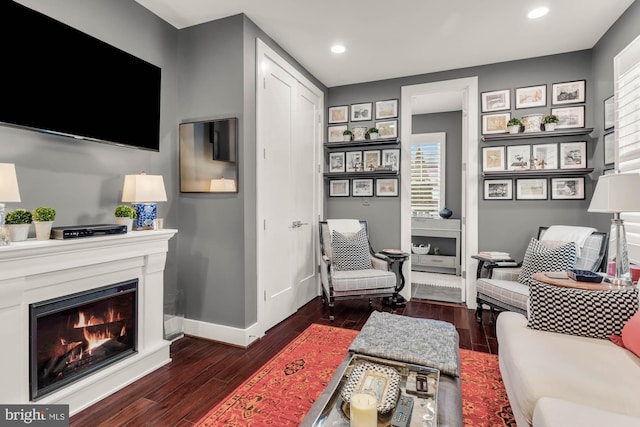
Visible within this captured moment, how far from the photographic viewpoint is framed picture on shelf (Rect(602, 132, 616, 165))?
2.90 m

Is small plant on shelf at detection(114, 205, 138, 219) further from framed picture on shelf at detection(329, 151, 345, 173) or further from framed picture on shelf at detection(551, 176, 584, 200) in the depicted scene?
framed picture on shelf at detection(551, 176, 584, 200)

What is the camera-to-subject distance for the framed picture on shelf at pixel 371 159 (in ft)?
14.0

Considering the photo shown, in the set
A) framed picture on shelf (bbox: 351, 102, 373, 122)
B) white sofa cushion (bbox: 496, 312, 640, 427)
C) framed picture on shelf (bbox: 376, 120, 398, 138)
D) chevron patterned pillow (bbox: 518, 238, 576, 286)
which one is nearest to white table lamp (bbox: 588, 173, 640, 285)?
chevron patterned pillow (bbox: 518, 238, 576, 286)

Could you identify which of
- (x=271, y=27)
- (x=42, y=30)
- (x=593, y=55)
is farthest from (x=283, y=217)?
(x=593, y=55)

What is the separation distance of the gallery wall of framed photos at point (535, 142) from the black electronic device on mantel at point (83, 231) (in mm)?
3656

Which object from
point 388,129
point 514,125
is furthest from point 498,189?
point 388,129

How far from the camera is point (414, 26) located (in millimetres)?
2945

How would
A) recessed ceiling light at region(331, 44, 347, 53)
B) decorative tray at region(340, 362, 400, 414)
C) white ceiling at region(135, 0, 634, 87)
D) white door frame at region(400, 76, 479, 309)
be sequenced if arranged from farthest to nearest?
white door frame at region(400, 76, 479, 309) → recessed ceiling light at region(331, 44, 347, 53) → white ceiling at region(135, 0, 634, 87) → decorative tray at region(340, 362, 400, 414)

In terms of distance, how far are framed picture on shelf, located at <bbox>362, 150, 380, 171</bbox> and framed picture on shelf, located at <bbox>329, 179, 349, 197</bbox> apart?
1.15ft

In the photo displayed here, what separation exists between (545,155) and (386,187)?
177 centimetres

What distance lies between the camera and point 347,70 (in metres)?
3.93

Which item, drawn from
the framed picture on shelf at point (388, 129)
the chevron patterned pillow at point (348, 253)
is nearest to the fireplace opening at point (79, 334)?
the chevron patterned pillow at point (348, 253)

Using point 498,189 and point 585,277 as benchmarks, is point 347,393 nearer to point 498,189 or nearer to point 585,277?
point 585,277

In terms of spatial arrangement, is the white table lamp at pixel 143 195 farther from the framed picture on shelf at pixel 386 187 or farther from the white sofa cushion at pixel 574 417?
the framed picture on shelf at pixel 386 187
